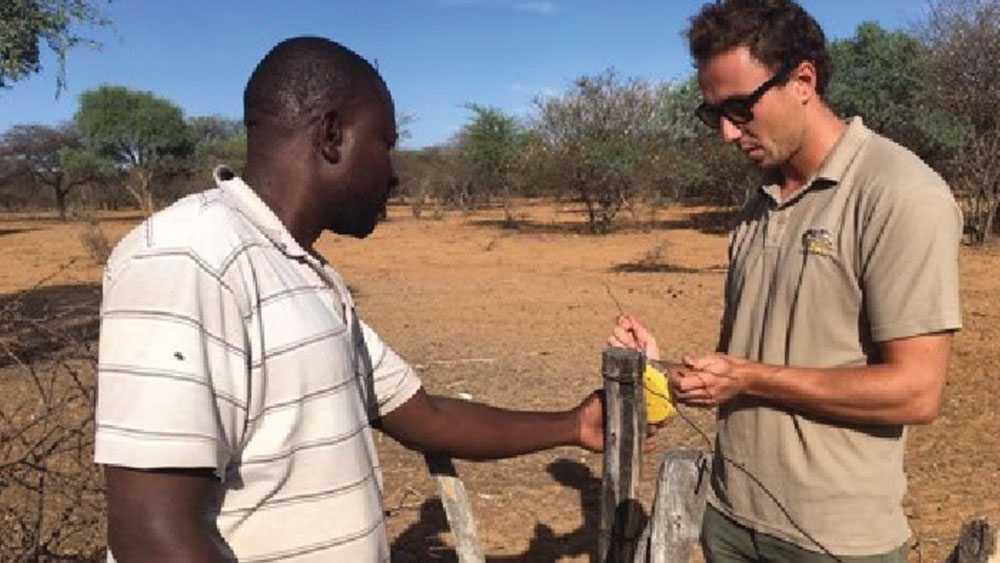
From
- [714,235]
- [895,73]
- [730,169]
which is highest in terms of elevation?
[895,73]

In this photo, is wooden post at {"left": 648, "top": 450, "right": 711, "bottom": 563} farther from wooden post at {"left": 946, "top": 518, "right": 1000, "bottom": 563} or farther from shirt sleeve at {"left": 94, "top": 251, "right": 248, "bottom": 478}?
shirt sleeve at {"left": 94, "top": 251, "right": 248, "bottom": 478}

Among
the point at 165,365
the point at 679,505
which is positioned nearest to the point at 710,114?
the point at 679,505

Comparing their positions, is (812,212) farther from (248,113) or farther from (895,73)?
(895,73)

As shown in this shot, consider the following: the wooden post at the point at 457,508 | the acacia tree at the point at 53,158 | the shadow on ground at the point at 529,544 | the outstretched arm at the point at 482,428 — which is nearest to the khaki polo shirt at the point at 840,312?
the outstretched arm at the point at 482,428

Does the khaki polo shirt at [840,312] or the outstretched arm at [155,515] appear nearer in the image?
the outstretched arm at [155,515]

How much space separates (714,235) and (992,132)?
7.55m

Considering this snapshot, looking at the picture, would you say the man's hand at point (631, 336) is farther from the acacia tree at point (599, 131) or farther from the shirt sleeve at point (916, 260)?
the acacia tree at point (599, 131)

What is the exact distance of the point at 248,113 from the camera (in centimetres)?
154

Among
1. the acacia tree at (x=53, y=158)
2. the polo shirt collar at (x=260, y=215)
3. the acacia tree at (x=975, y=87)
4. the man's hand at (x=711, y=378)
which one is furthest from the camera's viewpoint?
the acacia tree at (x=53, y=158)

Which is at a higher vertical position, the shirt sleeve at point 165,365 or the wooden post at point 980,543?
the shirt sleeve at point 165,365

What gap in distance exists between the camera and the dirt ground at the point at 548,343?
18.0 ft

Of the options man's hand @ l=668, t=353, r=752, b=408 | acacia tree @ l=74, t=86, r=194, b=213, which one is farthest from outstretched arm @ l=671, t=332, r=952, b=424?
acacia tree @ l=74, t=86, r=194, b=213

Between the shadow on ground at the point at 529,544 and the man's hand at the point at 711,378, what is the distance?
2.62 metres

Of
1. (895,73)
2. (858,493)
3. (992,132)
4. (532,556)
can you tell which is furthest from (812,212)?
(895,73)
